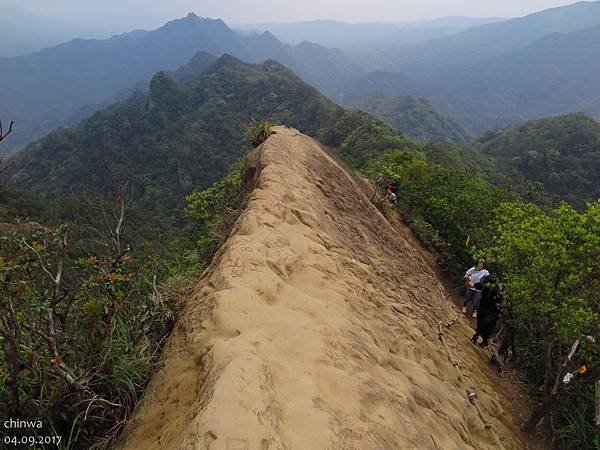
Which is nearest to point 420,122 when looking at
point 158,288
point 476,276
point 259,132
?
point 259,132

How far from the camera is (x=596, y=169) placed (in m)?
64.0

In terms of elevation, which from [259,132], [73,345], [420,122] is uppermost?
[259,132]

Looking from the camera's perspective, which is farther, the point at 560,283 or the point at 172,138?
the point at 172,138

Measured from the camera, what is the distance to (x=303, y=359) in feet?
10.8

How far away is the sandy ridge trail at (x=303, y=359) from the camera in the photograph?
273 centimetres

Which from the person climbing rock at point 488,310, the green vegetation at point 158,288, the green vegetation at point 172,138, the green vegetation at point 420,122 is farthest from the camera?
the green vegetation at point 420,122

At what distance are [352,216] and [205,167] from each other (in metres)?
75.6

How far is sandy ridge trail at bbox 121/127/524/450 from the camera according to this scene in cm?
273

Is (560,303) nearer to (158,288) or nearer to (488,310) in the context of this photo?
(488,310)

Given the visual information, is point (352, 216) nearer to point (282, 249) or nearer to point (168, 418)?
point (282, 249)

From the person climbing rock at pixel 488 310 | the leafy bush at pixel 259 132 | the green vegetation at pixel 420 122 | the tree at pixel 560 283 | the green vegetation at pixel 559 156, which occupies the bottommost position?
the green vegetation at pixel 420 122

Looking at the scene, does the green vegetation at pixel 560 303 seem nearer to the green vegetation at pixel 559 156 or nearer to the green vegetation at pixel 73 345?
the green vegetation at pixel 73 345

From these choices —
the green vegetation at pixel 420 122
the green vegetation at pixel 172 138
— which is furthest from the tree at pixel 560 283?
the green vegetation at pixel 420 122

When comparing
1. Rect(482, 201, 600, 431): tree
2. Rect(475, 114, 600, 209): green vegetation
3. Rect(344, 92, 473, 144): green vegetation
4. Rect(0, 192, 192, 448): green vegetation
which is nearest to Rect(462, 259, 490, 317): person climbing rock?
Rect(482, 201, 600, 431): tree
